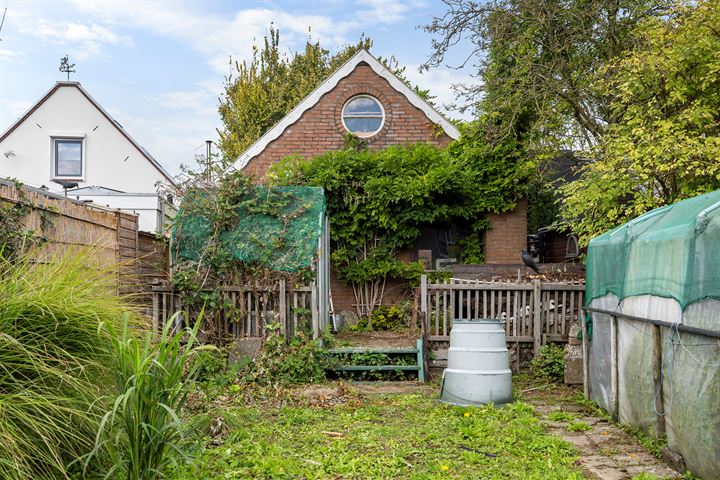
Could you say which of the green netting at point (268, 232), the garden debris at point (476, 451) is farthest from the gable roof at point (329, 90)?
the garden debris at point (476, 451)

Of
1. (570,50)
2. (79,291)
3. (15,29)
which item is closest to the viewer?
(79,291)

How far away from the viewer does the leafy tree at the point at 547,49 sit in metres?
11.5

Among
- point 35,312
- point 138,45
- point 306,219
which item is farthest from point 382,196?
point 35,312

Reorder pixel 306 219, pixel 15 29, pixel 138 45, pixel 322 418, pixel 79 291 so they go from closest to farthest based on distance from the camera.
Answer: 1. pixel 79 291
2. pixel 15 29
3. pixel 322 418
4. pixel 138 45
5. pixel 306 219

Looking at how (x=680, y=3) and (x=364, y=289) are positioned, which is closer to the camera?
(x=680, y=3)

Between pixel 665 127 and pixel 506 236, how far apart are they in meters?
4.50

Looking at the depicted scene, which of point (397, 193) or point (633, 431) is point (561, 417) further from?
point (397, 193)

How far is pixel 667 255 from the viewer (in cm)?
494

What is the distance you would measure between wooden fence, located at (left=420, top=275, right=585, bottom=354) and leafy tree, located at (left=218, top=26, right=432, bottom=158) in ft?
59.2

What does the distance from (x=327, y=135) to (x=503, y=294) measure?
6.07 metres

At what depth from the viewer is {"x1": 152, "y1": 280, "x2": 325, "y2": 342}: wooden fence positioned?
8359mm

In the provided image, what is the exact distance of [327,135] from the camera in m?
13.7

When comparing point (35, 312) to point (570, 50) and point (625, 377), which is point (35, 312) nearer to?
point (625, 377)

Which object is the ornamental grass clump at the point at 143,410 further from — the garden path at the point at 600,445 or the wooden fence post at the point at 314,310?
the wooden fence post at the point at 314,310
